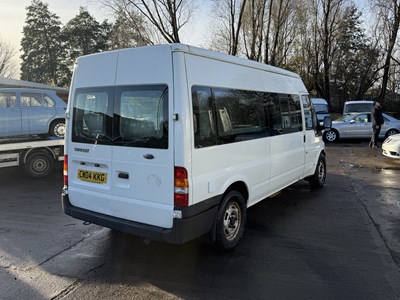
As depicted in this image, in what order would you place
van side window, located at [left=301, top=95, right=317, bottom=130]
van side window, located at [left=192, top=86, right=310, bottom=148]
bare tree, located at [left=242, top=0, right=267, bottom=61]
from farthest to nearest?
bare tree, located at [left=242, top=0, right=267, bottom=61] → van side window, located at [left=301, top=95, right=317, bottom=130] → van side window, located at [left=192, top=86, right=310, bottom=148]

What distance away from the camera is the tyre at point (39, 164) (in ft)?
29.3

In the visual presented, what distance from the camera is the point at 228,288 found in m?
3.38

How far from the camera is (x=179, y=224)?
3.50m

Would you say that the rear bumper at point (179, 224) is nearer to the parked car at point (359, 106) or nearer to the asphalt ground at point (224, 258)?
the asphalt ground at point (224, 258)

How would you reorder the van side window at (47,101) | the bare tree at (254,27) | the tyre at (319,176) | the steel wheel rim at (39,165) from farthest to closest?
the bare tree at (254,27) → the van side window at (47,101) → the steel wheel rim at (39,165) → the tyre at (319,176)

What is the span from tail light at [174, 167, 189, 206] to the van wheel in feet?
2.32

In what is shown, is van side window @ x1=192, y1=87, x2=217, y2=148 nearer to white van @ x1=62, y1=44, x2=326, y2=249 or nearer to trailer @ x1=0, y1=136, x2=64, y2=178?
white van @ x1=62, y1=44, x2=326, y2=249

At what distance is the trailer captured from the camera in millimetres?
8641

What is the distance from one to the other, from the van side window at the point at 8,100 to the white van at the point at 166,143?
19.8 feet

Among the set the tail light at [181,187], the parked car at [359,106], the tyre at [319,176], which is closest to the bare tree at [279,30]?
the parked car at [359,106]

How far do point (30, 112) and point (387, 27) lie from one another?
91.4ft

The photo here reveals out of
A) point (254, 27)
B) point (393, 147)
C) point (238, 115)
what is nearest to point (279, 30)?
point (254, 27)

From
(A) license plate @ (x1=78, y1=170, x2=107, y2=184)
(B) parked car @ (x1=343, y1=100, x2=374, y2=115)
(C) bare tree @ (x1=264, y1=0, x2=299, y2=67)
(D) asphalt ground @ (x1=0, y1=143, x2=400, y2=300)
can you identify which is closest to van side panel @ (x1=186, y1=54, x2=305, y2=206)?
(D) asphalt ground @ (x1=0, y1=143, x2=400, y2=300)

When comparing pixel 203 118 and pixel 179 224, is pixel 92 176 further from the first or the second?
pixel 203 118
